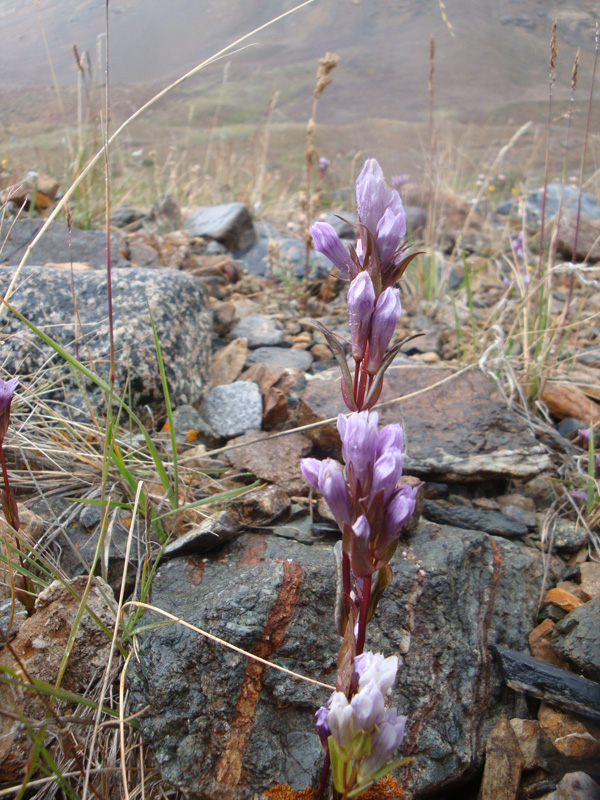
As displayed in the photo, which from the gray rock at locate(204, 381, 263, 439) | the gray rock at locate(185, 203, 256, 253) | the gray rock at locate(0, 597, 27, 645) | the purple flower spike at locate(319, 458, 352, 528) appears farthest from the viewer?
the gray rock at locate(185, 203, 256, 253)

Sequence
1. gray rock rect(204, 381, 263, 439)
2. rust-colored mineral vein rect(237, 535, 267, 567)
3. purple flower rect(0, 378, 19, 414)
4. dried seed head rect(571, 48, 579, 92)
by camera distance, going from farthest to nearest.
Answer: gray rock rect(204, 381, 263, 439) → dried seed head rect(571, 48, 579, 92) → rust-colored mineral vein rect(237, 535, 267, 567) → purple flower rect(0, 378, 19, 414)

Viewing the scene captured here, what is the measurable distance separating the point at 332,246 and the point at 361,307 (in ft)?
0.65

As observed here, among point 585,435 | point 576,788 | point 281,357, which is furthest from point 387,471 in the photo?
point 281,357

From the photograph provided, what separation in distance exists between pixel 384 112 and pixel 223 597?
2432cm

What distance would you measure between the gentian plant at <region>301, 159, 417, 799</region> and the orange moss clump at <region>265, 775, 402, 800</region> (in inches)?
4.1

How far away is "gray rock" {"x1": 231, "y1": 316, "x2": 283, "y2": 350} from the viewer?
3076mm

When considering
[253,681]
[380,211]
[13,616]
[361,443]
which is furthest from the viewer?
[13,616]

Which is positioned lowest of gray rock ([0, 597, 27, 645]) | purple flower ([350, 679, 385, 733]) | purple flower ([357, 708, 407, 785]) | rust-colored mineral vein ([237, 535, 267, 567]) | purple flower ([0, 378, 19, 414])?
rust-colored mineral vein ([237, 535, 267, 567])

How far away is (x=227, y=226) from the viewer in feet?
15.0

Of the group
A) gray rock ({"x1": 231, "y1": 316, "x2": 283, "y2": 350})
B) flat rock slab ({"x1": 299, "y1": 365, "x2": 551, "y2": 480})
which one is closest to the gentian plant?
flat rock slab ({"x1": 299, "y1": 365, "x2": 551, "y2": 480})

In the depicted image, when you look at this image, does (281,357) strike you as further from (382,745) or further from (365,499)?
(382,745)

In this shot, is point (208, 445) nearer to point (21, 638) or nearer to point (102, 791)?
point (21, 638)

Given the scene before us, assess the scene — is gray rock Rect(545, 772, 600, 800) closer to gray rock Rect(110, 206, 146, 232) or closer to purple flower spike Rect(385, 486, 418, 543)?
purple flower spike Rect(385, 486, 418, 543)

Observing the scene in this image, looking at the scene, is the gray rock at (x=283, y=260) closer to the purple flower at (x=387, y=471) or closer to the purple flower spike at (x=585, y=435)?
the purple flower spike at (x=585, y=435)
